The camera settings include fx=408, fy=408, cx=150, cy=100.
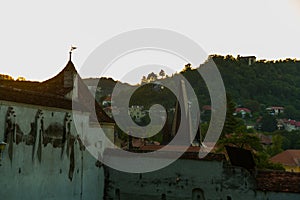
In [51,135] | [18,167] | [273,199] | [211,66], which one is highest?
[211,66]

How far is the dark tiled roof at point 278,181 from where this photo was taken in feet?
65.0

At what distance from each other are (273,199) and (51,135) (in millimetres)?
11322

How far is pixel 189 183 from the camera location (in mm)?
22141

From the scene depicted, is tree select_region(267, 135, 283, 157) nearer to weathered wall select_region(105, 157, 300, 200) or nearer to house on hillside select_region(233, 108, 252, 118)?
weathered wall select_region(105, 157, 300, 200)

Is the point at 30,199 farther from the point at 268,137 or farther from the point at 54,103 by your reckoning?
the point at 268,137

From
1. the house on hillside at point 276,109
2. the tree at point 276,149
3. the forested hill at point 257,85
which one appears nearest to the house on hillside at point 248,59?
the forested hill at point 257,85

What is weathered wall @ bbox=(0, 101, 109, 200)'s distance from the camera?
57.1 ft

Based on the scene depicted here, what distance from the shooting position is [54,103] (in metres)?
20.3

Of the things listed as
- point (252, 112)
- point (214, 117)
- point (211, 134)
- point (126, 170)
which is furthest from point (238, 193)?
point (252, 112)

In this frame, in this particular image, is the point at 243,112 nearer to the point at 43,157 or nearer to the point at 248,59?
the point at 248,59

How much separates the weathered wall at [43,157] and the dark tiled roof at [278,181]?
30.6 ft

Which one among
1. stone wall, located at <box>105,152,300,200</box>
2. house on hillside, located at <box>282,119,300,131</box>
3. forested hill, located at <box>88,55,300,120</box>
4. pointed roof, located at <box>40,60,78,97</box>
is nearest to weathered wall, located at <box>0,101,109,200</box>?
stone wall, located at <box>105,152,300,200</box>

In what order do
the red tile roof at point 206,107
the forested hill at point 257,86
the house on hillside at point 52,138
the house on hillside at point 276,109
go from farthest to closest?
the forested hill at point 257,86, the house on hillside at point 276,109, the red tile roof at point 206,107, the house on hillside at point 52,138

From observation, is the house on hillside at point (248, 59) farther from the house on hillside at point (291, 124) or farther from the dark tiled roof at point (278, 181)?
the dark tiled roof at point (278, 181)
